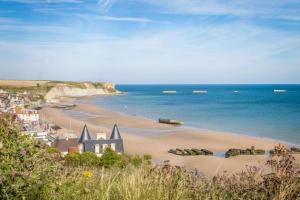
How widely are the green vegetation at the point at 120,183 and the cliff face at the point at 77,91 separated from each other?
91.3 meters

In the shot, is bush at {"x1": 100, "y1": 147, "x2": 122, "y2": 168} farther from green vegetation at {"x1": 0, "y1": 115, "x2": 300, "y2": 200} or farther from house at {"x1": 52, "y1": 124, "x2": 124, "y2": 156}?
green vegetation at {"x1": 0, "y1": 115, "x2": 300, "y2": 200}

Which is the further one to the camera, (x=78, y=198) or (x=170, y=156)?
(x=170, y=156)

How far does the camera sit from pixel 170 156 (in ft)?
87.8

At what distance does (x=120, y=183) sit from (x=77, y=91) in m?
125

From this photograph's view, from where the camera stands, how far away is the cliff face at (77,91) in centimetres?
10800

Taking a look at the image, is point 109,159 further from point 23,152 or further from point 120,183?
point 23,152

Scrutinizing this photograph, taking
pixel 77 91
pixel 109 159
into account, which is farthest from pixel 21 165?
pixel 77 91

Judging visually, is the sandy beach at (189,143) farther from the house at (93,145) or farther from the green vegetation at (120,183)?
the green vegetation at (120,183)

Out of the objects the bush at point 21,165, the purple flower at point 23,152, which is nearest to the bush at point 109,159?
the bush at point 21,165

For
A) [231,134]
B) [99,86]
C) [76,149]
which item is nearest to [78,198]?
[76,149]

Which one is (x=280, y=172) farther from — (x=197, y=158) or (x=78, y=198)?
(x=197, y=158)

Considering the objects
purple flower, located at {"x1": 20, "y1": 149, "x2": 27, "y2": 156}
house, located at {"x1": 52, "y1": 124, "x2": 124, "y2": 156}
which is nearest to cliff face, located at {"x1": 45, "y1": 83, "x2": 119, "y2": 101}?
house, located at {"x1": 52, "y1": 124, "x2": 124, "y2": 156}

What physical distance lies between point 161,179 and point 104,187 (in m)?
0.73

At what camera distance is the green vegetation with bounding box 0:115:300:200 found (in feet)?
13.7
